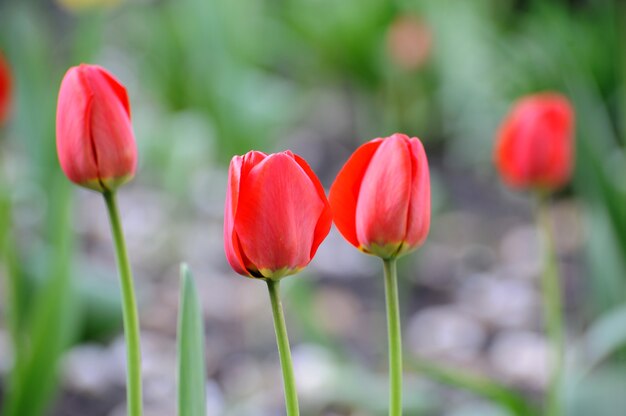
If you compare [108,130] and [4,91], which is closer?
[108,130]

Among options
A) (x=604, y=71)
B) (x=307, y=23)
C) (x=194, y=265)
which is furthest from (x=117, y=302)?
(x=307, y=23)

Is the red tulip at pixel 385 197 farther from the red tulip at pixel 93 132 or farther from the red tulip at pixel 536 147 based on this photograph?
the red tulip at pixel 536 147

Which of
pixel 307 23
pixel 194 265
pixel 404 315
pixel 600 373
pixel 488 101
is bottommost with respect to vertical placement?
pixel 600 373

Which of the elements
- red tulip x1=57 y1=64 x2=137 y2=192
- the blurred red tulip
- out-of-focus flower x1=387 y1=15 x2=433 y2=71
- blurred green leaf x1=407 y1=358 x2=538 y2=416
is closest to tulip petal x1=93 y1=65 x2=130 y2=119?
red tulip x1=57 y1=64 x2=137 y2=192

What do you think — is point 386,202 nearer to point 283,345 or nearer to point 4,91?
point 283,345

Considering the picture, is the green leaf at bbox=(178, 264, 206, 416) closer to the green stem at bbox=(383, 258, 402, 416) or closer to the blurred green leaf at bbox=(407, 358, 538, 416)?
the green stem at bbox=(383, 258, 402, 416)

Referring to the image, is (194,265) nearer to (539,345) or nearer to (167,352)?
(167,352)

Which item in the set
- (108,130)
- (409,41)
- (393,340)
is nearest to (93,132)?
(108,130)

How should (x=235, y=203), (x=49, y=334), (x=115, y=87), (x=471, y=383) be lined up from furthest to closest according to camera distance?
(x=49, y=334) < (x=471, y=383) < (x=115, y=87) < (x=235, y=203)
